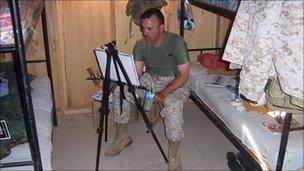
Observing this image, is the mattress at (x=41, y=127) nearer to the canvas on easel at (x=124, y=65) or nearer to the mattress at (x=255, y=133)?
the canvas on easel at (x=124, y=65)

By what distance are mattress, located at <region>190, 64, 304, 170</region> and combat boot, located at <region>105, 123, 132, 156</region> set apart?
0.67 meters

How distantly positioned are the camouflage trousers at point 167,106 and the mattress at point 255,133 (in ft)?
0.76

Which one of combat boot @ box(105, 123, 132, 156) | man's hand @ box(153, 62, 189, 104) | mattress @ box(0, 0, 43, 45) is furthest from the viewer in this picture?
combat boot @ box(105, 123, 132, 156)

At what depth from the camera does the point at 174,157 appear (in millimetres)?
2605

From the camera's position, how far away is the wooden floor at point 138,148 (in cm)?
265

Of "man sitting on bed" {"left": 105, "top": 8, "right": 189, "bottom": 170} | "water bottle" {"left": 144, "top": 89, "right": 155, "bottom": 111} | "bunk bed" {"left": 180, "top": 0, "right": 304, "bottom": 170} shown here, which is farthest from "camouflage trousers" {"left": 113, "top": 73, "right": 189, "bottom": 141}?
"bunk bed" {"left": 180, "top": 0, "right": 304, "bottom": 170}

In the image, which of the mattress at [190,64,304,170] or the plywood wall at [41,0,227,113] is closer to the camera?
the mattress at [190,64,304,170]

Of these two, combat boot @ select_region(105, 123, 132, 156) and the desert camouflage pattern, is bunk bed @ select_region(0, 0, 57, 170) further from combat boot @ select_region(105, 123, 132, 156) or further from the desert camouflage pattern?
the desert camouflage pattern

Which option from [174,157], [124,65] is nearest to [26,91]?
[124,65]

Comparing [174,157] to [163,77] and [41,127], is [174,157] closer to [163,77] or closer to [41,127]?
[163,77]

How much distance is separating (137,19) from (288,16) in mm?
1917

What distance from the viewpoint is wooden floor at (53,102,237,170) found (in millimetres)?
2654

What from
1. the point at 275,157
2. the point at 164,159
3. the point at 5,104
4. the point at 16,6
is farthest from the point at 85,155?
the point at 16,6

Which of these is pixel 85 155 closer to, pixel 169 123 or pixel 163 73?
pixel 169 123
